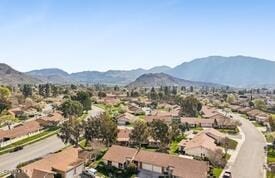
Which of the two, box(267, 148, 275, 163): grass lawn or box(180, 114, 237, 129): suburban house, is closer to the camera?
box(267, 148, 275, 163): grass lawn

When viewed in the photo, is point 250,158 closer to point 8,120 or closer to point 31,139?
point 31,139

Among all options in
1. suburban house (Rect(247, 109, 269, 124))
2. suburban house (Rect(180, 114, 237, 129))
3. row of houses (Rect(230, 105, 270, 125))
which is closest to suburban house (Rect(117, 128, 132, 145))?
suburban house (Rect(180, 114, 237, 129))

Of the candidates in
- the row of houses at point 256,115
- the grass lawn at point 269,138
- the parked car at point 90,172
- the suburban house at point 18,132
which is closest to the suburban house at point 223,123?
the row of houses at point 256,115

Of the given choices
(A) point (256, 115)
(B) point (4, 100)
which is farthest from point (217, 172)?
(B) point (4, 100)

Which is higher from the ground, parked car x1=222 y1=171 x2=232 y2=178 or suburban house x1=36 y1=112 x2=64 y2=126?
suburban house x1=36 y1=112 x2=64 y2=126

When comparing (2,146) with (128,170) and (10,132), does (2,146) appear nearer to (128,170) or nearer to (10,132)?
(10,132)

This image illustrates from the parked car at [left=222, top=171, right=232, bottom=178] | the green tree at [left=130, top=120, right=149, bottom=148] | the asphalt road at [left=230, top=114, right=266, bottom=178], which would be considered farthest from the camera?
the green tree at [left=130, top=120, right=149, bottom=148]

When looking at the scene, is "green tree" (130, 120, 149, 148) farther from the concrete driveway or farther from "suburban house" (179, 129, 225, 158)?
Result: the concrete driveway
